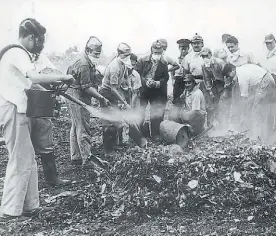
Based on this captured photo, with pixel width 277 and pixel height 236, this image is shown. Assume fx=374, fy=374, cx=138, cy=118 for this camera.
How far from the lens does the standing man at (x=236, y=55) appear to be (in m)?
4.04

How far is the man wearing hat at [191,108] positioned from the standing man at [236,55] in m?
0.50

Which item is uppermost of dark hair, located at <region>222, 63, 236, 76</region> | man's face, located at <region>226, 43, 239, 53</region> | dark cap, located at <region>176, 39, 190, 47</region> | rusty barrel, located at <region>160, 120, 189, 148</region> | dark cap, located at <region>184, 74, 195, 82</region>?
dark cap, located at <region>176, 39, 190, 47</region>

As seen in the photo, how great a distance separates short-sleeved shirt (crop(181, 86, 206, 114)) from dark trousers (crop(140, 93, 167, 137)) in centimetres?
29

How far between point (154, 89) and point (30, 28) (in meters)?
1.59

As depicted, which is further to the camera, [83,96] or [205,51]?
[205,51]

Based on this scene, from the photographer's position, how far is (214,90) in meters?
4.29

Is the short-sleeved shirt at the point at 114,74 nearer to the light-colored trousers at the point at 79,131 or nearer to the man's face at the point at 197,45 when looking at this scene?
the light-colored trousers at the point at 79,131

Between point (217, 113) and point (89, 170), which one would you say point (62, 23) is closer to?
point (89, 170)

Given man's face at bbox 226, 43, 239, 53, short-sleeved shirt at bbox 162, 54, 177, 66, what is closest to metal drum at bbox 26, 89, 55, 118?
short-sleeved shirt at bbox 162, 54, 177, 66

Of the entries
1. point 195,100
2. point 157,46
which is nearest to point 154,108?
point 195,100

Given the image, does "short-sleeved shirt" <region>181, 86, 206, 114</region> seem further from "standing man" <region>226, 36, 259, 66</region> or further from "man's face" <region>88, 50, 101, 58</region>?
"man's face" <region>88, 50, 101, 58</region>

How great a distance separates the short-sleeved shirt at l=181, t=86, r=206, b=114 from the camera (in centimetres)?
428

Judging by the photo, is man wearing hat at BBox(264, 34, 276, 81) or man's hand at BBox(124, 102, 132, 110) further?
man's hand at BBox(124, 102, 132, 110)

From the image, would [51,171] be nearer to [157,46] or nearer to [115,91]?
[115,91]
